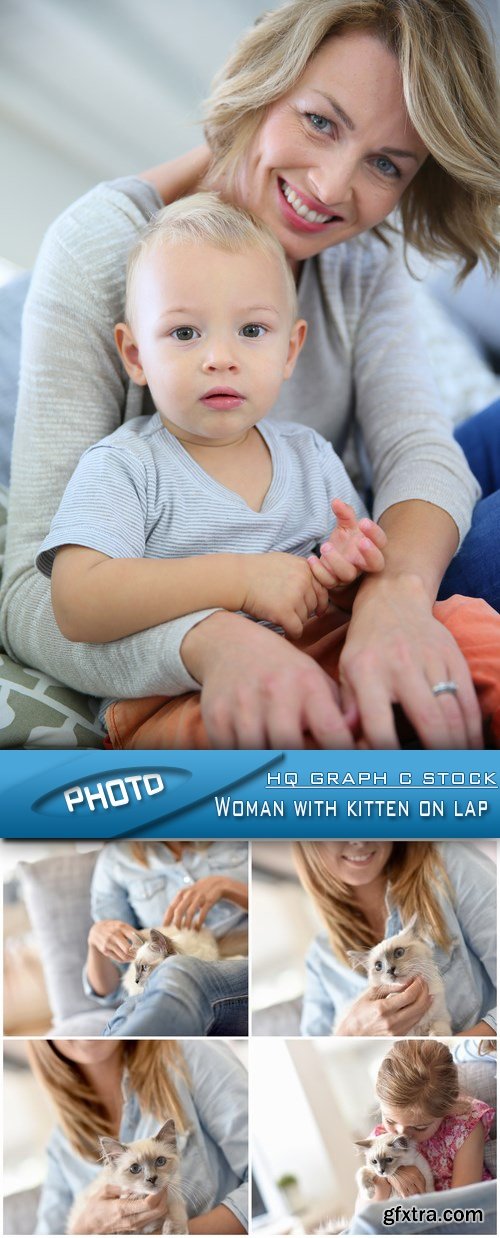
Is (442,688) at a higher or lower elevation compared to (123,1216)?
higher

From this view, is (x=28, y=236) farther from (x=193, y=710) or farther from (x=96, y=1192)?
(x=96, y=1192)

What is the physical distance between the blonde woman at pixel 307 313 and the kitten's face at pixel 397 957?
14cm

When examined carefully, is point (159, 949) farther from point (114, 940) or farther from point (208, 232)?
point (208, 232)

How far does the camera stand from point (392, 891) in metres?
0.74

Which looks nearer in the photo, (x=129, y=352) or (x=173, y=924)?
(x=173, y=924)

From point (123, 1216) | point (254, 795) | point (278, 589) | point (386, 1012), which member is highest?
point (278, 589)

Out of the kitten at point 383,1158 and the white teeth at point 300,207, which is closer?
the kitten at point 383,1158

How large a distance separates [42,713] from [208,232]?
375mm

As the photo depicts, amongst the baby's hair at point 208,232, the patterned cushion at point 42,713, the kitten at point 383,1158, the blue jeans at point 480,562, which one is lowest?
the kitten at point 383,1158

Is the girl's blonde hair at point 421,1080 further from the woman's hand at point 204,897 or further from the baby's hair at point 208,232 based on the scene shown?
the baby's hair at point 208,232

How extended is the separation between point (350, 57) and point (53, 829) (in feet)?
1.99

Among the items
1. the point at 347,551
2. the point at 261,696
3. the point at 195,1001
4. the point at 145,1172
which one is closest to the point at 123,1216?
the point at 145,1172

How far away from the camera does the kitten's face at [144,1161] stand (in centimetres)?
73

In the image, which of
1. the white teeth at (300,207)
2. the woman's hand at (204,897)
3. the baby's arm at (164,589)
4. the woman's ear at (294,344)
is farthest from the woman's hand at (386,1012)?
the white teeth at (300,207)
